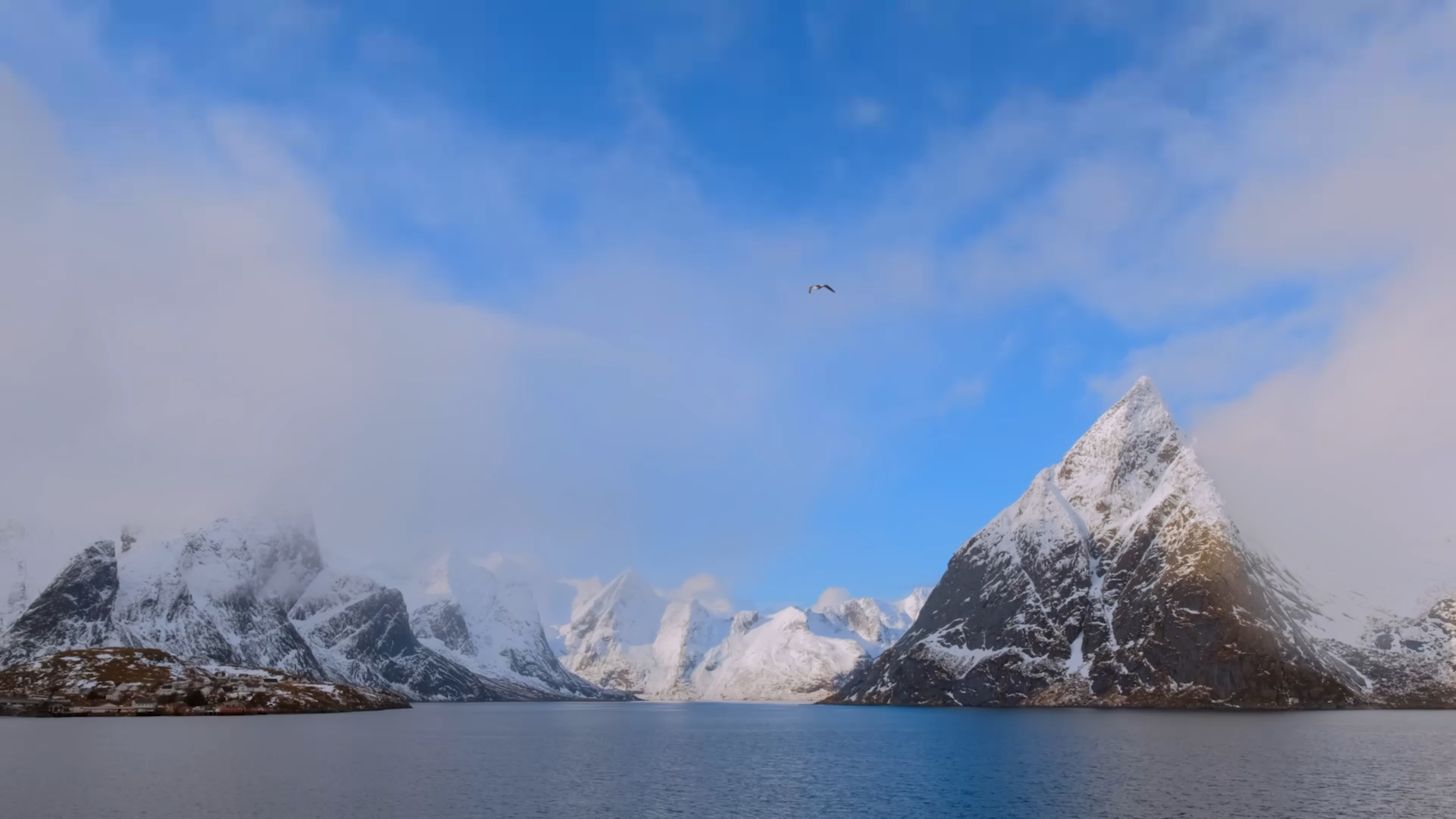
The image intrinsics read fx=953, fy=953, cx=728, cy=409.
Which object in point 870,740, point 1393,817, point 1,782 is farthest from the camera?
point 870,740

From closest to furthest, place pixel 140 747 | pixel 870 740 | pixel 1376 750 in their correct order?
pixel 1376 750
pixel 140 747
pixel 870 740

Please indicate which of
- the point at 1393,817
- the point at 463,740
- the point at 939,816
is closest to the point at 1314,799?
the point at 1393,817

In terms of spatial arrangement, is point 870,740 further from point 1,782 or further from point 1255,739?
point 1,782

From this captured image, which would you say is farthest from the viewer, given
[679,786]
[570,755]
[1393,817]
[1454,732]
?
[1454,732]

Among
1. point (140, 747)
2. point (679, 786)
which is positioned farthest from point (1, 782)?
point (679, 786)

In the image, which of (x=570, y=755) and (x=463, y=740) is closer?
(x=570, y=755)

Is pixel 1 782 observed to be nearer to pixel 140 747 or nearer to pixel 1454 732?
pixel 140 747
